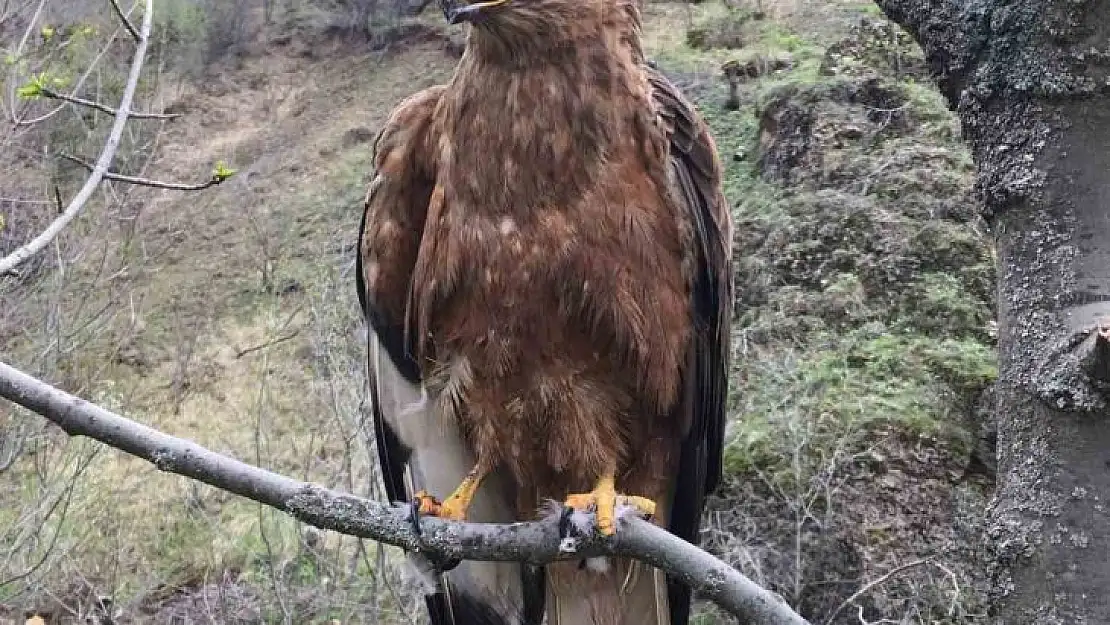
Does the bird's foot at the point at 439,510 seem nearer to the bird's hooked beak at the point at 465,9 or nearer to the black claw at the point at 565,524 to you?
the black claw at the point at 565,524

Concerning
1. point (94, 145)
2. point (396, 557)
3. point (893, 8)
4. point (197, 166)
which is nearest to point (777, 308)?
point (396, 557)

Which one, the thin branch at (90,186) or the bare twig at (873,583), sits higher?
the thin branch at (90,186)

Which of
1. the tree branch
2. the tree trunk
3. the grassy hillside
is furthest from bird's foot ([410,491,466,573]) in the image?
the grassy hillside

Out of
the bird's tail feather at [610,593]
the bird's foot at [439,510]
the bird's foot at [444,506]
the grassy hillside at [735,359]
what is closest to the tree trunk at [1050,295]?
the bird's foot at [439,510]

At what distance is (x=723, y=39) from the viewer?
13.3 meters

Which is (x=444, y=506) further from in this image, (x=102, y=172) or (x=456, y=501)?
(x=102, y=172)

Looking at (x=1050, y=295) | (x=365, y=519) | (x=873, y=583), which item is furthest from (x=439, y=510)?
(x=873, y=583)

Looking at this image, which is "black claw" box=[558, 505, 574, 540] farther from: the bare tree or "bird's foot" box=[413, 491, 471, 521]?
the bare tree

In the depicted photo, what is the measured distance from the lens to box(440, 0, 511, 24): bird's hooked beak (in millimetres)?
2352

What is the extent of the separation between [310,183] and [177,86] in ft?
18.4

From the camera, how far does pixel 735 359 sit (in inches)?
262

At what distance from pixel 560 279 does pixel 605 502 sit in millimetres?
607

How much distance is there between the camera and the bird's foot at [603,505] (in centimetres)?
234

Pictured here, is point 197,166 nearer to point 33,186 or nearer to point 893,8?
point 33,186
